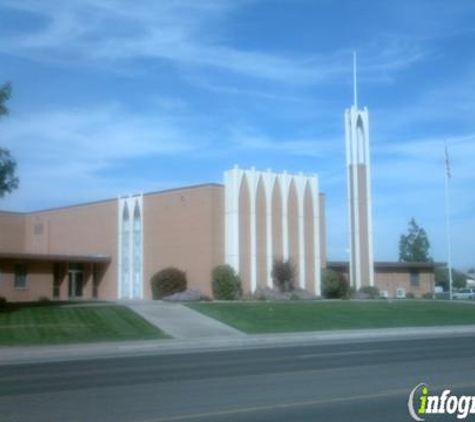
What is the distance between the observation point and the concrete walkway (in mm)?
30433

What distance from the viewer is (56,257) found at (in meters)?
53.5

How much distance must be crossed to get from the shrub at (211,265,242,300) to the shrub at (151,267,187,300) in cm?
240

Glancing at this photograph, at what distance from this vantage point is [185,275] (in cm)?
4928

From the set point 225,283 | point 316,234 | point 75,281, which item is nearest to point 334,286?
point 316,234

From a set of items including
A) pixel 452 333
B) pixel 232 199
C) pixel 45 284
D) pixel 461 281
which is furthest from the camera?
pixel 461 281

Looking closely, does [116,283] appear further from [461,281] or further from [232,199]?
[461,281]

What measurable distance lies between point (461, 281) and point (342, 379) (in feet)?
330

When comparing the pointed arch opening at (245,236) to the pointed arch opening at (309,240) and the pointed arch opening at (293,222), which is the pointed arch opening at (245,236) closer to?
the pointed arch opening at (293,222)

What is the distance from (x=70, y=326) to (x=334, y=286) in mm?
25166

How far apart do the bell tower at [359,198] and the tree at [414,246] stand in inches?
1846

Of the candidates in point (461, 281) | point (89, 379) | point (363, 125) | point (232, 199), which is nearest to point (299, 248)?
point (232, 199)

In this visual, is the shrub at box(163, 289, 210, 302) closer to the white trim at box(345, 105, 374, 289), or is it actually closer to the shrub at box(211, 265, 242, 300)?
the shrub at box(211, 265, 242, 300)

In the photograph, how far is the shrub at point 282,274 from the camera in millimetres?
49438

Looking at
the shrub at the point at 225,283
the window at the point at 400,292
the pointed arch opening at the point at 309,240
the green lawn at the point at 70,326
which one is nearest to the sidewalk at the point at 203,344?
the green lawn at the point at 70,326
